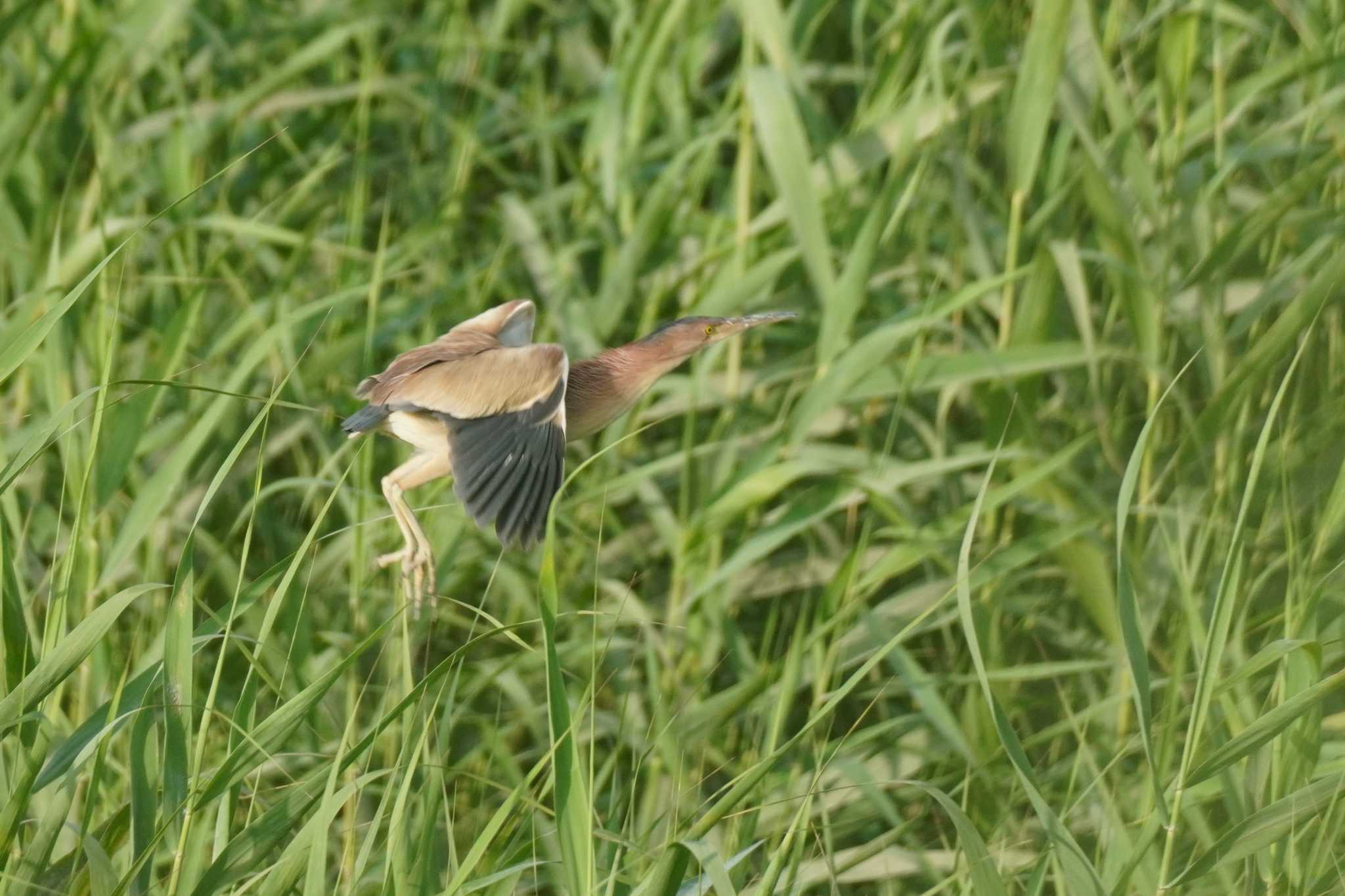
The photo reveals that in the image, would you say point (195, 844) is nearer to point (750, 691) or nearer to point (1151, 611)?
point (750, 691)

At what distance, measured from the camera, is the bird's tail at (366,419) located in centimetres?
221

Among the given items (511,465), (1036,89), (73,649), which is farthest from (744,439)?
(73,649)

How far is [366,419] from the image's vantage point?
2252mm

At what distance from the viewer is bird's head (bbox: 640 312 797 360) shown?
280cm

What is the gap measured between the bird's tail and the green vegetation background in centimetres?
11

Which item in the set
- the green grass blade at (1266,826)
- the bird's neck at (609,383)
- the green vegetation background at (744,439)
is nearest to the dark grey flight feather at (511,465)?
the green vegetation background at (744,439)

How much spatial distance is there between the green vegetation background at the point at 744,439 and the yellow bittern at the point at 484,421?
0.13 m

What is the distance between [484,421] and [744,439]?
0.90 meters

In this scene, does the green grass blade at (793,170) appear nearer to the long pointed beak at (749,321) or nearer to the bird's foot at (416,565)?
the long pointed beak at (749,321)

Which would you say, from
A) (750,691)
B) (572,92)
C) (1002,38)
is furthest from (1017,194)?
(572,92)

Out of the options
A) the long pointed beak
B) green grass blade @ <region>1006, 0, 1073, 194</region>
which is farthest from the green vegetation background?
the long pointed beak

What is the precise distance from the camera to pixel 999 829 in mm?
2270

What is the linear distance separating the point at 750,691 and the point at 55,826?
1193 millimetres

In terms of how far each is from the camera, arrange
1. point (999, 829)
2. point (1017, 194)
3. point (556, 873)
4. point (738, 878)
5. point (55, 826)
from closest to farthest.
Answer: point (55, 826), point (738, 878), point (556, 873), point (999, 829), point (1017, 194)
